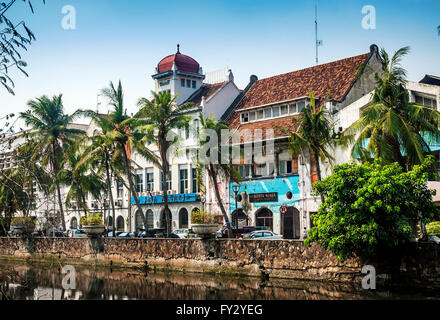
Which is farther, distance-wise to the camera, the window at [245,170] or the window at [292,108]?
the window at [245,170]

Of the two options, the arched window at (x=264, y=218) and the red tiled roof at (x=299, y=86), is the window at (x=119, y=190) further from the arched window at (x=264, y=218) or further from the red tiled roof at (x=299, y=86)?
the arched window at (x=264, y=218)

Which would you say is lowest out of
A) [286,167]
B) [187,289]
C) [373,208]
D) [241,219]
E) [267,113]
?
[187,289]

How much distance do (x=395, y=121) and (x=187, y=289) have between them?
11031mm

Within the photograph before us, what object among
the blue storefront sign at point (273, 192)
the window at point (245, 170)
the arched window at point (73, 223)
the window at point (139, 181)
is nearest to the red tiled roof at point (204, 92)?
the window at point (245, 170)

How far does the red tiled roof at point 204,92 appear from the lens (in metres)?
46.9

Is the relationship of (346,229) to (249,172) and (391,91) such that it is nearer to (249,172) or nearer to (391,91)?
(391,91)

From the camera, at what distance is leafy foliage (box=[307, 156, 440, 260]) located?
61.4 ft

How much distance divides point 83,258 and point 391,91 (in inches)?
798

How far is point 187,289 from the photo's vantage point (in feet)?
71.9

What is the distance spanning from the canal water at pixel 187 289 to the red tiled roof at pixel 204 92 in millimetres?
22862

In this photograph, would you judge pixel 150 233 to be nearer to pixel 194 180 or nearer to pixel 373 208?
pixel 194 180

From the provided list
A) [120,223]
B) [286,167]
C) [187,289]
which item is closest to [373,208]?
[187,289]

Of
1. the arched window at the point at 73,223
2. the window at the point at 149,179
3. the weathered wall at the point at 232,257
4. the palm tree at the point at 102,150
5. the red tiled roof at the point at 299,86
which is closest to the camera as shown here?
the weathered wall at the point at 232,257
